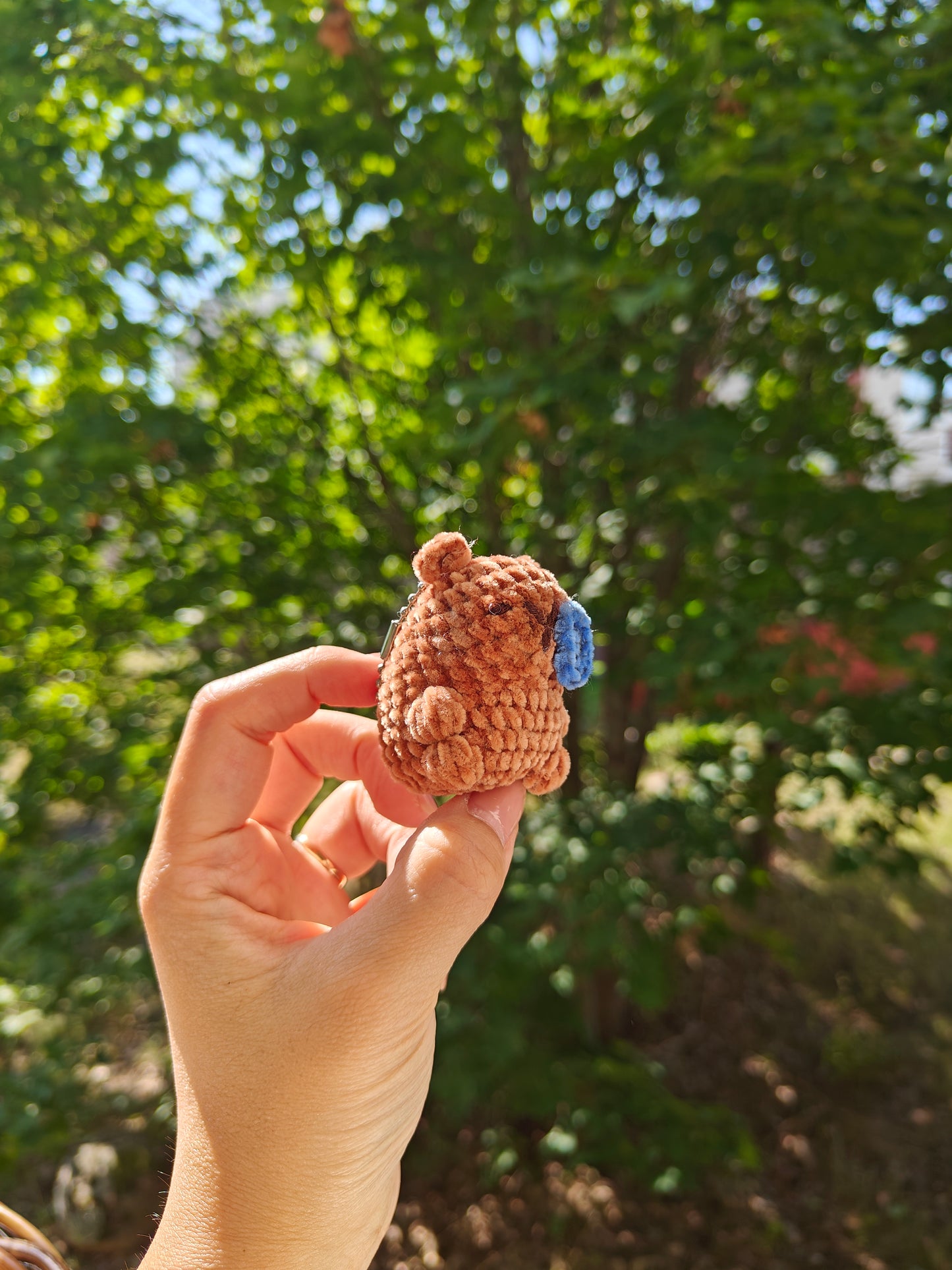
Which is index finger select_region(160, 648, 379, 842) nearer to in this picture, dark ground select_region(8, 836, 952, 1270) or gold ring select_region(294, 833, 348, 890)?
gold ring select_region(294, 833, 348, 890)

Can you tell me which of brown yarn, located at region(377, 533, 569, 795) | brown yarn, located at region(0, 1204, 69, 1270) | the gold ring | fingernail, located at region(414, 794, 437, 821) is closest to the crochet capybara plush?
brown yarn, located at region(377, 533, 569, 795)

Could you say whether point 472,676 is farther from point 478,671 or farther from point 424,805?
point 424,805

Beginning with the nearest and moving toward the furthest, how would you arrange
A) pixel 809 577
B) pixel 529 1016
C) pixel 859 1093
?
pixel 809 577
pixel 529 1016
pixel 859 1093

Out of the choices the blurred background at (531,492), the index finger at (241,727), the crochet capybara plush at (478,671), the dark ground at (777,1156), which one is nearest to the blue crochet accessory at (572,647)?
the crochet capybara plush at (478,671)

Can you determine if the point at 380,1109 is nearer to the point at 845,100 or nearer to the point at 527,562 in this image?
the point at 527,562

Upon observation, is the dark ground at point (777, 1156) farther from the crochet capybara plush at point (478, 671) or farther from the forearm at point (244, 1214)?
the crochet capybara plush at point (478, 671)

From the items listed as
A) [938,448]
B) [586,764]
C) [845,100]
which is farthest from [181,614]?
[938,448]

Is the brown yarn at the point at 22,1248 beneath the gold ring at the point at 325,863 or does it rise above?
beneath
